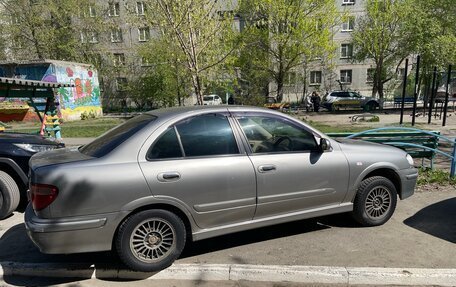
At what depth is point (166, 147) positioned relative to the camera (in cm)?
356

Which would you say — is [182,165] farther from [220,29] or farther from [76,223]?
[220,29]

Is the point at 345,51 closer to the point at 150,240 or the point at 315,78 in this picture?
the point at 315,78

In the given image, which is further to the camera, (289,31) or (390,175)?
(289,31)

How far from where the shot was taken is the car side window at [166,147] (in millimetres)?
3491

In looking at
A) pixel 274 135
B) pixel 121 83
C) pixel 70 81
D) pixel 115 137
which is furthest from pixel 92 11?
pixel 274 135

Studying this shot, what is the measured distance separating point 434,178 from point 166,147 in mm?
5325

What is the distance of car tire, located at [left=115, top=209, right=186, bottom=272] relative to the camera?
338 cm

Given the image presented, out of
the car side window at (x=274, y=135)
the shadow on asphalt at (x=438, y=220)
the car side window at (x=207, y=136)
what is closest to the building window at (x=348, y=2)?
the shadow on asphalt at (x=438, y=220)

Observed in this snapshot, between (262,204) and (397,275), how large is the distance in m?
1.48

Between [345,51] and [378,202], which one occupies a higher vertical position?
[345,51]

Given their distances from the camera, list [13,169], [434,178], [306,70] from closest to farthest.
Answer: [13,169]
[434,178]
[306,70]

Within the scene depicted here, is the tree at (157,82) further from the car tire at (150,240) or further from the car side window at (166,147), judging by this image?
the car tire at (150,240)

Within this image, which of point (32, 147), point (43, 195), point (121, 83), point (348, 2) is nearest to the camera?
point (43, 195)

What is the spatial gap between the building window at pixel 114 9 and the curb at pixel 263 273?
1372 inches
